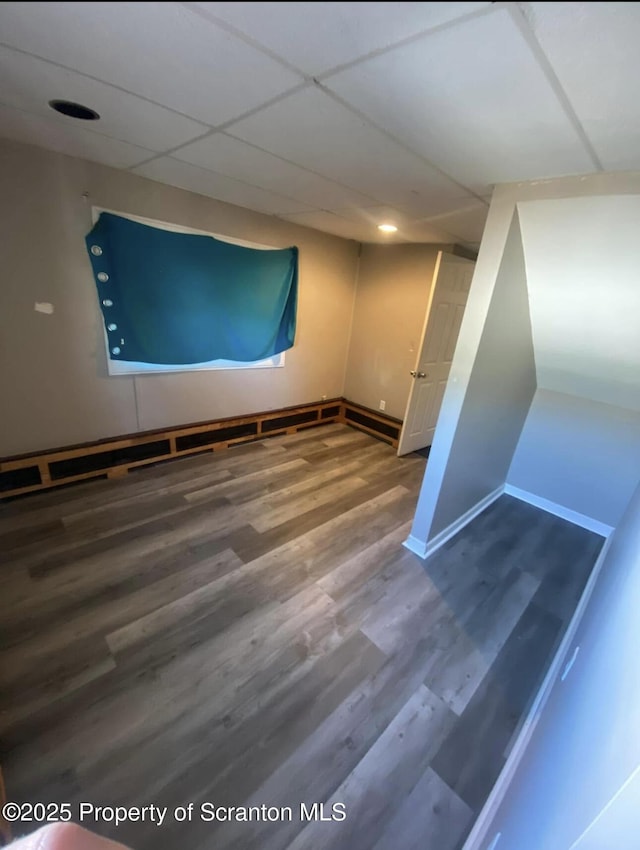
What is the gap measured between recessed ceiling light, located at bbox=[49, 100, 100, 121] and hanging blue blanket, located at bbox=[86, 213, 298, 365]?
89cm

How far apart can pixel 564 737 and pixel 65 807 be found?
1.52 metres

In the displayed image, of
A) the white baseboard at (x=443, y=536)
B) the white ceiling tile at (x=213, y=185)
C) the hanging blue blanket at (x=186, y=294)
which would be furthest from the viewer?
the hanging blue blanket at (x=186, y=294)

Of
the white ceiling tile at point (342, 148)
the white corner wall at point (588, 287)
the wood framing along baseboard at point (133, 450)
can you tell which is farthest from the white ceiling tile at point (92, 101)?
the wood framing along baseboard at point (133, 450)

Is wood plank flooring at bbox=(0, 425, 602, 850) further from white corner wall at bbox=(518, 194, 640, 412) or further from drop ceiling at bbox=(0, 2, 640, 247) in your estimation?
drop ceiling at bbox=(0, 2, 640, 247)

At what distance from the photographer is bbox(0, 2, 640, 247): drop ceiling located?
0.84 meters

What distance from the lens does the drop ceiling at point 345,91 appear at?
844 millimetres


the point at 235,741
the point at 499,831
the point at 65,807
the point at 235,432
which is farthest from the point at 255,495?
the point at 499,831

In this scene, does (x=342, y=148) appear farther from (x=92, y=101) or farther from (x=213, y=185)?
(x=213, y=185)

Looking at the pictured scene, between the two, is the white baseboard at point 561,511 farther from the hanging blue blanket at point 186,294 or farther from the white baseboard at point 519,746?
the hanging blue blanket at point 186,294

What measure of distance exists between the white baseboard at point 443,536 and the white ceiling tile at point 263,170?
216cm

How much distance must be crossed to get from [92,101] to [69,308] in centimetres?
136

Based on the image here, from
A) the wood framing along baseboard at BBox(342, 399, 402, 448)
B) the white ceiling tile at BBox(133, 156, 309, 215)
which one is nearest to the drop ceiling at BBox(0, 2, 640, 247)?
the white ceiling tile at BBox(133, 156, 309, 215)

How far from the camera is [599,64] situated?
91 cm

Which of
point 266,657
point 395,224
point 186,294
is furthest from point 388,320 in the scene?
point 266,657
